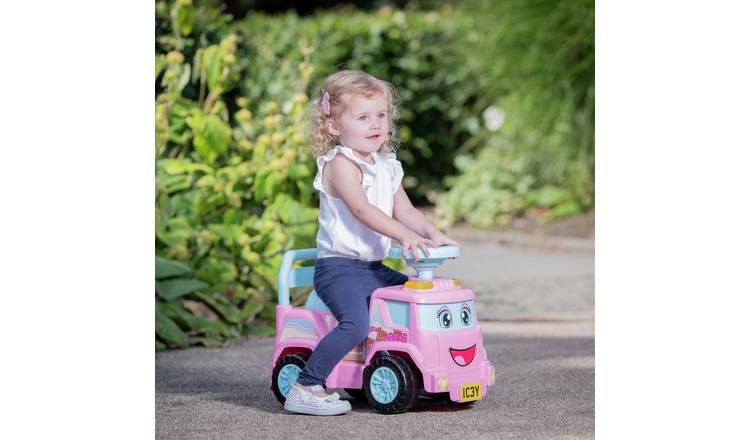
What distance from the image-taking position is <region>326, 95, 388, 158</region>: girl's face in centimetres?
421

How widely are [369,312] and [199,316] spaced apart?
6.47 ft

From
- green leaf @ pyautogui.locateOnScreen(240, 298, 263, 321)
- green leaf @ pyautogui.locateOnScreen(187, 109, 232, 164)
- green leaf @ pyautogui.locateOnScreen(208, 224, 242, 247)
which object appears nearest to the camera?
green leaf @ pyautogui.locateOnScreen(240, 298, 263, 321)

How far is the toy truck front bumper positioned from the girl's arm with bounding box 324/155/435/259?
40 cm

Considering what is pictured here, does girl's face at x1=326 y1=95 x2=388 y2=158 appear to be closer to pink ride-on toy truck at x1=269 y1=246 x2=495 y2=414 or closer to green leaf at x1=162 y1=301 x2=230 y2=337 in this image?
pink ride-on toy truck at x1=269 y1=246 x2=495 y2=414

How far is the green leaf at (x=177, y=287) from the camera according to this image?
5.77 metres

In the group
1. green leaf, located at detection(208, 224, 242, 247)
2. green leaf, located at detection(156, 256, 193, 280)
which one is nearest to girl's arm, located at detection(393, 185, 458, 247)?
green leaf, located at detection(156, 256, 193, 280)

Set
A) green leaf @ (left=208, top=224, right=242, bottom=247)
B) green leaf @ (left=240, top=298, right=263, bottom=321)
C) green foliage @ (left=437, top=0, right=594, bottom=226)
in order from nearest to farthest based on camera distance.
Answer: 1. green leaf @ (left=240, top=298, right=263, bottom=321)
2. green leaf @ (left=208, top=224, right=242, bottom=247)
3. green foliage @ (left=437, top=0, right=594, bottom=226)

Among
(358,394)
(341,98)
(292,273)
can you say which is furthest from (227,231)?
(341,98)

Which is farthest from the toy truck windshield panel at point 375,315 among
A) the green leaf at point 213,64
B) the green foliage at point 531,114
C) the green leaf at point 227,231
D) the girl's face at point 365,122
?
the green foliage at point 531,114

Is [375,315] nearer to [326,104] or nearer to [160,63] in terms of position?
[326,104]

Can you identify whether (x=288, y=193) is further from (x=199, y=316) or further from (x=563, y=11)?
(x=563, y=11)

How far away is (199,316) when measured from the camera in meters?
5.89
